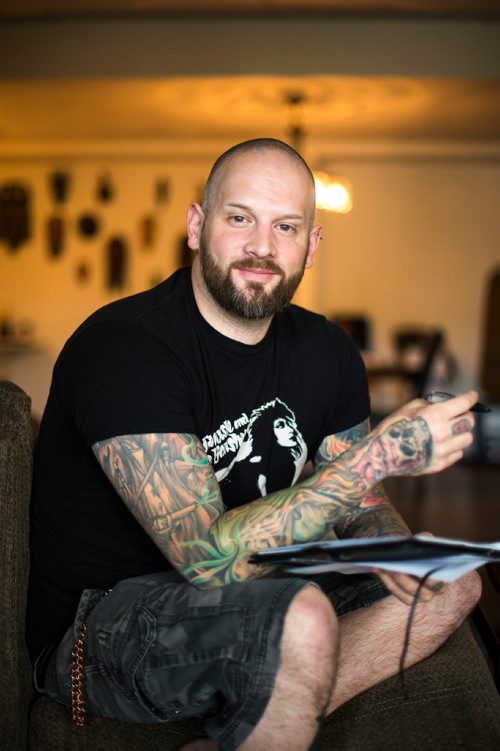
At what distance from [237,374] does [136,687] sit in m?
0.62

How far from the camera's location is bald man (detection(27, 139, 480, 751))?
123 cm

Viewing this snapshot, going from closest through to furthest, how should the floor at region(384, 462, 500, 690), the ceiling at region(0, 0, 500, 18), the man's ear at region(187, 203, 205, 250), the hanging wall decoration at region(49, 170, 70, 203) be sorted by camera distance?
the man's ear at region(187, 203, 205, 250) < the floor at region(384, 462, 500, 690) < the ceiling at region(0, 0, 500, 18) < the hanging wall decoration at region(49, 170, 70, 203)

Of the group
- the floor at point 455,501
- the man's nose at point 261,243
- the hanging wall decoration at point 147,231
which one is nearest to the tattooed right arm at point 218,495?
the man's nose at point 261,243

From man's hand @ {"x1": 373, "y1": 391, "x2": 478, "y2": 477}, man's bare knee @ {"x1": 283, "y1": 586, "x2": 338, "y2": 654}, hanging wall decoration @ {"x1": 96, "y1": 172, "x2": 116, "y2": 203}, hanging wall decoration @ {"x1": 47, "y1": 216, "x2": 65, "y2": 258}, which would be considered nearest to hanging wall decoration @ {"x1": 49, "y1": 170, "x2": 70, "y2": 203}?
hanging wall decoration @ {"x1": 47, "y1": 216, "x2": 65, "y2": 258}

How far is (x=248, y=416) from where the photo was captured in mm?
1593

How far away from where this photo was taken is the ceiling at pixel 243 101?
4.83 meters

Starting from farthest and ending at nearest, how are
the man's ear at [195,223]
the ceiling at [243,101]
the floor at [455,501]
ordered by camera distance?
the ceiling at [243,101], the floor at [455,501], the man's ear at [195,223]

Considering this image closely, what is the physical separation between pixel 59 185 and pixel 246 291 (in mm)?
6227

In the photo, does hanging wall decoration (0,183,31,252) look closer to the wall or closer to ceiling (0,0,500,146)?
the wall

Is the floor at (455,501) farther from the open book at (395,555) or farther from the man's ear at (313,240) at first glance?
the open book at (395,555)

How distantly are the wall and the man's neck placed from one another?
19.0 ft

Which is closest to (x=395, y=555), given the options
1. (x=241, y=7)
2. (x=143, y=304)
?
(x=143, y=304)

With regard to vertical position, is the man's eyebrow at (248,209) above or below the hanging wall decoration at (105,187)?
below

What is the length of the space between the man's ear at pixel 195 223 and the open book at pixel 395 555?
78cm
